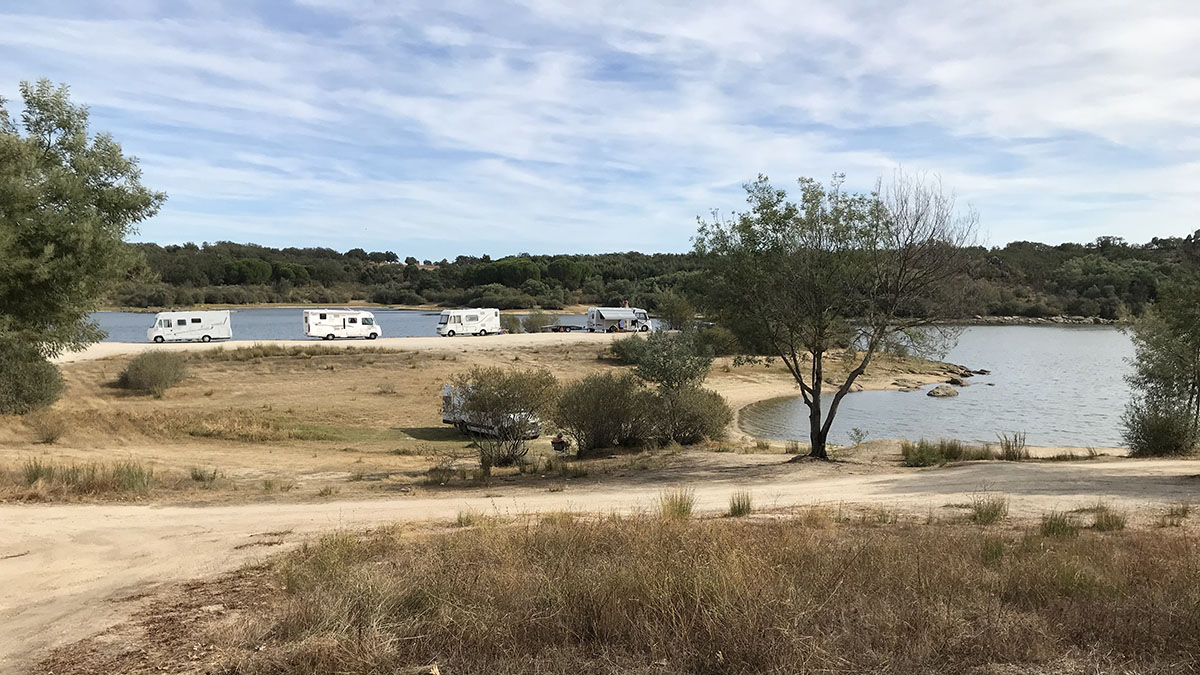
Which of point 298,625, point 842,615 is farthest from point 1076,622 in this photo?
point 298,625

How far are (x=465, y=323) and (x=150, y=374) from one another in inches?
1404

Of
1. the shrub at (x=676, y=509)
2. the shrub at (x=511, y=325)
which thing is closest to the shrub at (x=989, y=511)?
the shrub at (x=676, y=509)

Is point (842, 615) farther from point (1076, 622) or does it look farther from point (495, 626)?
point (495, 626)

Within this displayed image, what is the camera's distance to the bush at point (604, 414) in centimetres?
2397

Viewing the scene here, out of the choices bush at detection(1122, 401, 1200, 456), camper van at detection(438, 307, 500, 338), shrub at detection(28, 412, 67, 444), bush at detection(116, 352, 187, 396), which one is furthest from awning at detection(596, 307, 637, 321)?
bush at detection(1122, 401, 1200, 456)

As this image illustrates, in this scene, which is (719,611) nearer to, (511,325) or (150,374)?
(150,374)

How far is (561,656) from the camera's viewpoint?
16.0 ft

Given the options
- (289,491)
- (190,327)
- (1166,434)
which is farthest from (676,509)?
(190,327)

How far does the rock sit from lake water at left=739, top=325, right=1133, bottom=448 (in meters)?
0.58

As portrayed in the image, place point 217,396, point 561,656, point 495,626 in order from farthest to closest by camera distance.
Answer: point 217,396, point 495,626, point 561,656

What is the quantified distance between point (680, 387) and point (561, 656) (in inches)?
806

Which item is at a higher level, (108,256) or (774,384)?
(108,256)

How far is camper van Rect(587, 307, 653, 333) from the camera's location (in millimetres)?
79188

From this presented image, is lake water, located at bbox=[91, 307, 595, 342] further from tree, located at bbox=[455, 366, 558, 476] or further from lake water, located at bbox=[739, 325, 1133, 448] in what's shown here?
tree, located at bbox=[455, 366, 558, 476]
